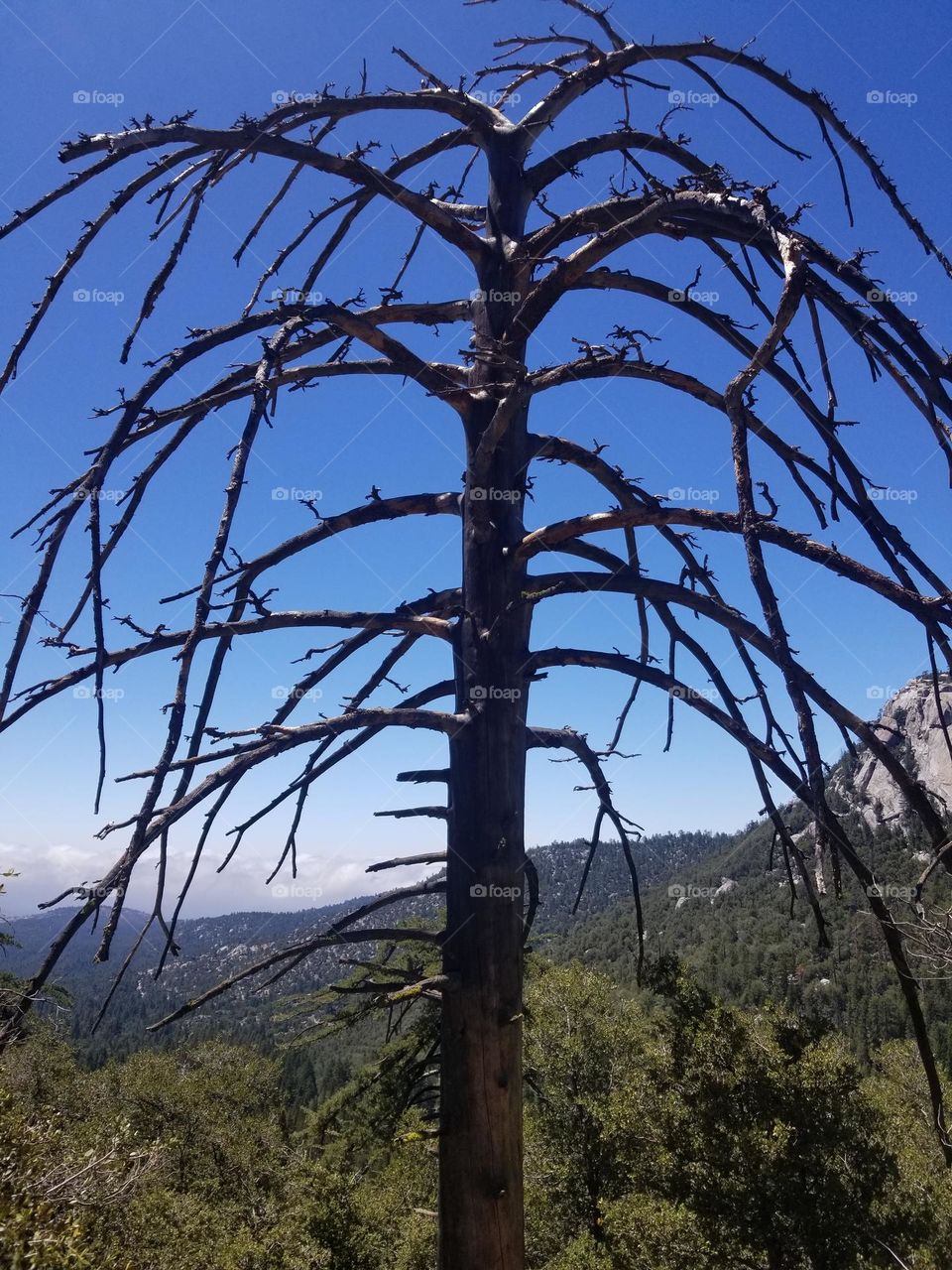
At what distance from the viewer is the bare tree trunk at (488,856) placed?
2312 millimetres

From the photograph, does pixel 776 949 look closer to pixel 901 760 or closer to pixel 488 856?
pixel 901 760

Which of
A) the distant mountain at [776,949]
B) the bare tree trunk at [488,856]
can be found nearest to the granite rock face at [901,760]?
the bare tree trunk at [488,856]

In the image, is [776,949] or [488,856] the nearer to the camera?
[488,856]

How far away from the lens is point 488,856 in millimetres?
2586

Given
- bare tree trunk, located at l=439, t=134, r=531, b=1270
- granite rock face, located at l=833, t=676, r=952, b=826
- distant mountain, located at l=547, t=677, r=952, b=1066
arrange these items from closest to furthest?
granite rock face, located at l=833, t=676, r=952, b=826, bare tree trunk, located at l=439, t=134, r=531, b=1270, distant mountain, located at l=547, t=677, r=952, b=1066

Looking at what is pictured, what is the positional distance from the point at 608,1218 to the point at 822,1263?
13.3 ft

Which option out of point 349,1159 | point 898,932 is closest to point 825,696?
point 898,932

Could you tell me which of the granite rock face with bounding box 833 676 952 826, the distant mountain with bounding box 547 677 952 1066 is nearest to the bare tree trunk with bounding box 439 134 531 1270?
the granite rock face with bounding box 833 676 952 826

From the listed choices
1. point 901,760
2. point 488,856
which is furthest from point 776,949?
point 488,856

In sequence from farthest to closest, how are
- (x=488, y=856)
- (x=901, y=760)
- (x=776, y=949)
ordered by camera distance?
(x=776, y=949)
(x=901, y=760)
(x=488, y=856)

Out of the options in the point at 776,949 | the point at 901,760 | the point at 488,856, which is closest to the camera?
the point at 488,856

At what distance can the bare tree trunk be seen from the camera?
91.0 inches

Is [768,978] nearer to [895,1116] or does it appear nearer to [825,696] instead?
[895,1116]

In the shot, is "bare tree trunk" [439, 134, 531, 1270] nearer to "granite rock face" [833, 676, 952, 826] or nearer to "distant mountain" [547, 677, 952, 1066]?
"granite rock face" [833, 676, 952, 826]
